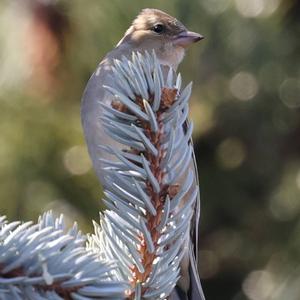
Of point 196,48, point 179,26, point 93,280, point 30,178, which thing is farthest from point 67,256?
point 196,48

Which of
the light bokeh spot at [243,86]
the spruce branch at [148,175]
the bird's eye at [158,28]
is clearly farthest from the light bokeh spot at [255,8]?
the spruce branch at [148,175]

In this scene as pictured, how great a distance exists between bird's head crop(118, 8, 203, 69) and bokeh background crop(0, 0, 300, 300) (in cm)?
52

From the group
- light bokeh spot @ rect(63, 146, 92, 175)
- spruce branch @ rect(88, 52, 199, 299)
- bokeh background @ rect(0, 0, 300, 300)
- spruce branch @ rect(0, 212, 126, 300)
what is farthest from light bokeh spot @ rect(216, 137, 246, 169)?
spruce branch @ rect(0, 212, 126, 300)

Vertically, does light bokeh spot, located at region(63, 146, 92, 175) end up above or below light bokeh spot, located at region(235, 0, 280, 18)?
below

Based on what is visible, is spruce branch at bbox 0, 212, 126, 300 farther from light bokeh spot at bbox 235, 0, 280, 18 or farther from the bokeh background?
light bokeh spot at bbox 235, 0, 280, 18

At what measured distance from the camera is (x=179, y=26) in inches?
135

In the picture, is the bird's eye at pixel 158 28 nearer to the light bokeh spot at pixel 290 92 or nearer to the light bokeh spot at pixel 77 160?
the light bokeh spot at pixel 77 160

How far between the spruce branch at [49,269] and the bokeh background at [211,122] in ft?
8.22

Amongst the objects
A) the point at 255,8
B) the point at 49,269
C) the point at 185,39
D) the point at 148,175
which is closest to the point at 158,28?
the point at 185,39

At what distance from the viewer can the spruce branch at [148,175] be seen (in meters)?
1.42

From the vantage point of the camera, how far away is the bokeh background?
390cm

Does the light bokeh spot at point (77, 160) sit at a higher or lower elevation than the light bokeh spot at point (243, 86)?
lower

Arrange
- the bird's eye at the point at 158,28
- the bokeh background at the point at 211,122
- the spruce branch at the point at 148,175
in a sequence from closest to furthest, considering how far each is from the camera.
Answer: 1. the spruce branch at the point at 148,175
2. the bird's eye at the point at 158,28
3. the bokeh background at the point at 211,122

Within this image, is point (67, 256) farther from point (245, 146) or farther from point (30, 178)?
Answer: point (245, 146)
